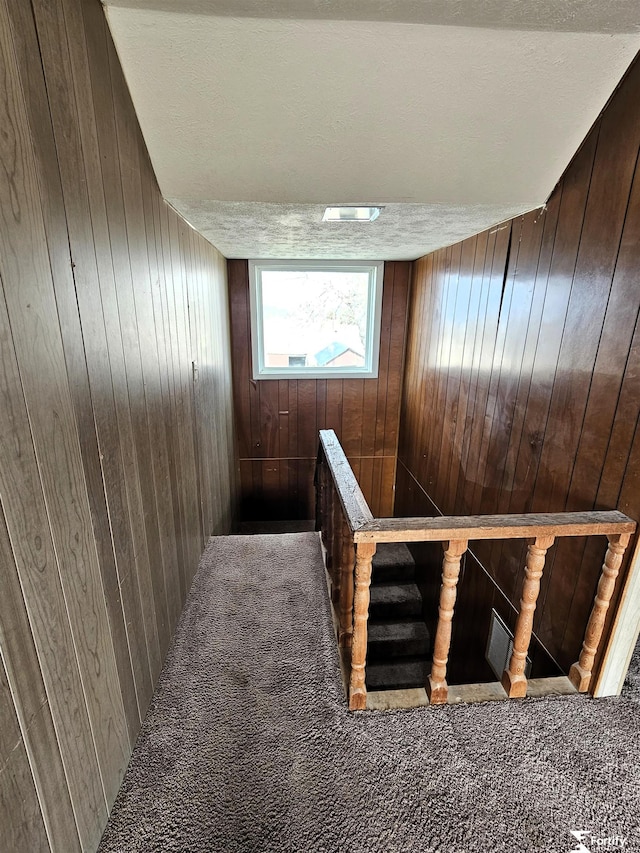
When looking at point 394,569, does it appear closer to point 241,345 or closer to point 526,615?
point 526,615

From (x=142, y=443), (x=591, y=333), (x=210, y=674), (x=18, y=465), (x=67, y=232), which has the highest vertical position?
(x=67, y=232)

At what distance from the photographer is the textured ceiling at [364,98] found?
1077 mm

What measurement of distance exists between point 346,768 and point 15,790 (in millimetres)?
876

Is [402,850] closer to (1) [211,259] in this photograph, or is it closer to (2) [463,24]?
(2) [463,24]

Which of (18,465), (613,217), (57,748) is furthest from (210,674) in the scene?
(613,217)

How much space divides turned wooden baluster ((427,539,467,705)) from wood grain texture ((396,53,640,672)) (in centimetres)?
57

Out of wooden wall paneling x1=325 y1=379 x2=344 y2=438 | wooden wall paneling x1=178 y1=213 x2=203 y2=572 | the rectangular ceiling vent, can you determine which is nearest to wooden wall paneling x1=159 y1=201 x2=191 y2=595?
wooden wall paneling x1=178 y1=213 x2=203 y2=572

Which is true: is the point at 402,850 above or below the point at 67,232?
below

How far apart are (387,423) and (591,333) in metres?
2.84

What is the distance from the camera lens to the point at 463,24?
109 cm

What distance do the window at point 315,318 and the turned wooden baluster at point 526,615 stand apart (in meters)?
2.94

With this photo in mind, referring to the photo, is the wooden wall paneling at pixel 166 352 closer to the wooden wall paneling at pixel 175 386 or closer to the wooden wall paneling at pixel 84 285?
the wooden wall paneling at pixel 175 386

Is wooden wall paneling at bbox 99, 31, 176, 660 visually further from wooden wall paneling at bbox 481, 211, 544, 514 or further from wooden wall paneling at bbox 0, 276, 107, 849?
wooden wall paneling at bbox 481, 211, 544, 514

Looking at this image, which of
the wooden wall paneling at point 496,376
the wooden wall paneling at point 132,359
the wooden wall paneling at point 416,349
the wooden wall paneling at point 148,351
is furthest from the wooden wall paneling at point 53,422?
the wooden wall paneling at point 416,349
